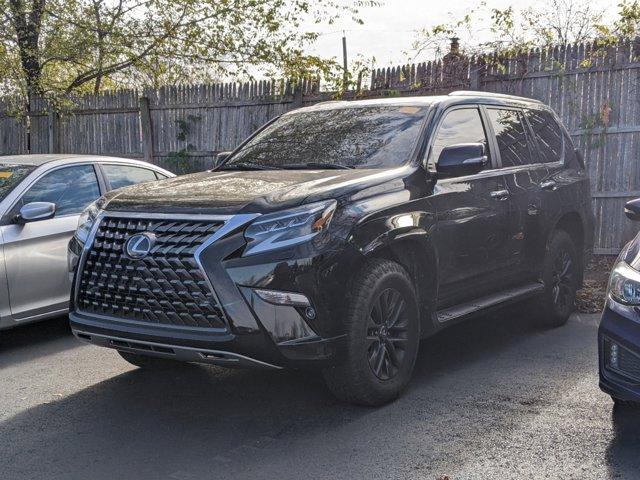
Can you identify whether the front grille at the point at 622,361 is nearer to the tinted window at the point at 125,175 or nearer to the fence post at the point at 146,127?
the tinted window at the point at 125,175

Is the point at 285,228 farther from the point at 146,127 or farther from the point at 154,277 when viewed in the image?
the point at 146,127

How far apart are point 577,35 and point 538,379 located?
878 cm

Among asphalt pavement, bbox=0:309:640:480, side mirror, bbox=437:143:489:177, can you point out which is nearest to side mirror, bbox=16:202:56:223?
asphalt pavement, bbox=0:309:640:480

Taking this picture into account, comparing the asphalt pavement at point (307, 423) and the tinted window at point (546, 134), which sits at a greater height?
the tinted window at point (546, 134)

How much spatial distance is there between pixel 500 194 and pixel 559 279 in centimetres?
138

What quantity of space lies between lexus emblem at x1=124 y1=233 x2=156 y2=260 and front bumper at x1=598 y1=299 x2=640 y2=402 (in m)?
2.46

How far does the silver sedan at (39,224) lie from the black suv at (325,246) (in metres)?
1.31

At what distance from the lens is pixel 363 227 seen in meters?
4.98

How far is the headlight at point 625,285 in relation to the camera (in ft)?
14.5

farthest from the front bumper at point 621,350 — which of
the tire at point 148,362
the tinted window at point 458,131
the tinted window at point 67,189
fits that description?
the tinted window at point 67,189

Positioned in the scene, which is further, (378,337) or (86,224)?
(86,224)

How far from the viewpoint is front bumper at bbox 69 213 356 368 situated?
4582 mm

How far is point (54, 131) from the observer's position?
1552cm

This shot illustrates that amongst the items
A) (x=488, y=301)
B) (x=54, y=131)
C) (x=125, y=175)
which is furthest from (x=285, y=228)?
(x=54, y=131)
